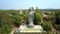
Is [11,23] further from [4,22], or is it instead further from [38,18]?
[38,18]

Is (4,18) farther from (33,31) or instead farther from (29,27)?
(33,31)

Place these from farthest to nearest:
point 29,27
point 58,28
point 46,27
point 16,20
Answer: point 16,20 → point 58,28 → point 46,27 → point 29,27

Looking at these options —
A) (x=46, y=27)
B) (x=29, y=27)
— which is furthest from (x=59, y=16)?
(x=29, y=27)

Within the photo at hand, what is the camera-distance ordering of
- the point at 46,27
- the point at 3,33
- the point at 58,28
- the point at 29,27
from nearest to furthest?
the point at 29,27 < the point at 3,33 < the point at 46,27 < the point at 58,28

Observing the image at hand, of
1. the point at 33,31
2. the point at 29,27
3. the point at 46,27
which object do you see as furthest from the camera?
the point at 46,27

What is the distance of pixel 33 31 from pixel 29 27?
1467 millimetres

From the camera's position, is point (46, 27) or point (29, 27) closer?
point (29, 27)

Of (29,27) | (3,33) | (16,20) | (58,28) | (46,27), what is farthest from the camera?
(16,20)

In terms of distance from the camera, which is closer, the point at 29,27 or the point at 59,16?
the point at 29,27

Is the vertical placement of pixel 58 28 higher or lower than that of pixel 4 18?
lower

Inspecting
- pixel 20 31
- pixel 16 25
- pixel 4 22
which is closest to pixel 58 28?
pixel 16 25

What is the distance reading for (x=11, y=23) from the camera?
2412 cm

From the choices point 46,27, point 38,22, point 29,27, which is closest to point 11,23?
point 38,22

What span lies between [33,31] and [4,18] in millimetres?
11698
